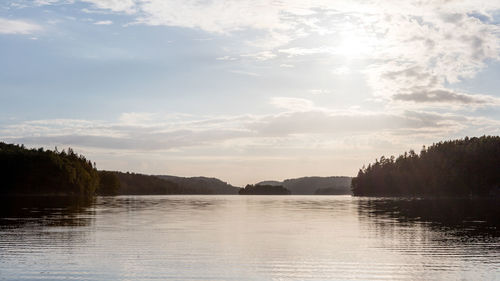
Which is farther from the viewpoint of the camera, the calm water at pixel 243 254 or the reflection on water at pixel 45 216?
the reflection on water at pixel 45 216

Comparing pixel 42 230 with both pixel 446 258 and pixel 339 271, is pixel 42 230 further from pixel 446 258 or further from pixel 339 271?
pixel 446 258

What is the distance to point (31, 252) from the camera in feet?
126

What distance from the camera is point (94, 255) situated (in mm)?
37594

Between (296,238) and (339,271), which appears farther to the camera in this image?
(296,238)

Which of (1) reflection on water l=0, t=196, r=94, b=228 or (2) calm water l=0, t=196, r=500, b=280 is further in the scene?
(1) reflection on water l=0, t=196, r=94, b=228

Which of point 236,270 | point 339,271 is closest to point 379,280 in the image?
point 339,271

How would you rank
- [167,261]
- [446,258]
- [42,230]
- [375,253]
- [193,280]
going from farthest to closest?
Answer: [42,230], [375,253], [446,258], [167,261], [193,280]

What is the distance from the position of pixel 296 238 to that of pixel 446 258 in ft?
51.9

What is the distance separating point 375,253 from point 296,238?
1131 centimetres

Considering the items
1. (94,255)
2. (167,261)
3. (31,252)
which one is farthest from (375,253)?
(31,252)

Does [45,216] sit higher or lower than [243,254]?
higher

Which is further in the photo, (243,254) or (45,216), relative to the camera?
(45,216)

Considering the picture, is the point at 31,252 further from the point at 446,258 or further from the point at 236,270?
the point at 446,258

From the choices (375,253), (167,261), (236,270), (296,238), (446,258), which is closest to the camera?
(236,270)
